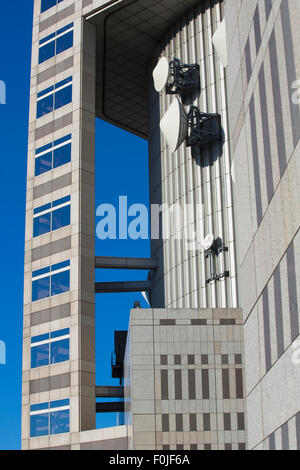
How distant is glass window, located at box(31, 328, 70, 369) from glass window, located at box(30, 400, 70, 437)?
11.1ft

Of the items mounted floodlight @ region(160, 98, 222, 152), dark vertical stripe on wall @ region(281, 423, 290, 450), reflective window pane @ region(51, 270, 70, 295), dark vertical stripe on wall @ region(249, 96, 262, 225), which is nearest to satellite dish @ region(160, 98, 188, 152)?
mounted floodlight @ region(160, 98, 222, 152)

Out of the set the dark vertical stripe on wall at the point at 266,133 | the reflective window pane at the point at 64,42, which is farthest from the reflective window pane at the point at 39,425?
the dark vertical stripe on wall at the point at 266,133

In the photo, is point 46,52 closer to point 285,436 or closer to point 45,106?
point 45,106

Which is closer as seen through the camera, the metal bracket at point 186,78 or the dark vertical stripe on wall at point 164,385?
the dark vertical stripe on wall at point 164,385

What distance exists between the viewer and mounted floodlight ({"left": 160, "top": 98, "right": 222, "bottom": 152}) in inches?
2414

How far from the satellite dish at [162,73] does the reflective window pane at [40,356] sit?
24009mm

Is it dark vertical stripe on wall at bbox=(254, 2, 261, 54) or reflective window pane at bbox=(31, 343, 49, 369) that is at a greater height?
dark vertical stripe on wall at bbox=(254, 2, 261, 54)

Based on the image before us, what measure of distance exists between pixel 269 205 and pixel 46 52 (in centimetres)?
5200

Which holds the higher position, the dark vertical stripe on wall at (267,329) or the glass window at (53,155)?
the glass window at (53,155)

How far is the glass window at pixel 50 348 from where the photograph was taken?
6206 centimetres

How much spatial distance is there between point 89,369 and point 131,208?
14769 mm

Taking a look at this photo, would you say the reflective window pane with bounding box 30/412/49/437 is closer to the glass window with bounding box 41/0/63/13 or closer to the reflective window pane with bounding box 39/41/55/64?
the reflective window pane with bounding box 39/41/55/64

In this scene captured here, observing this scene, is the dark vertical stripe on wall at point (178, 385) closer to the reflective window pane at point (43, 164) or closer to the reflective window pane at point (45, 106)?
the reflective window pane at point (43, 164)
